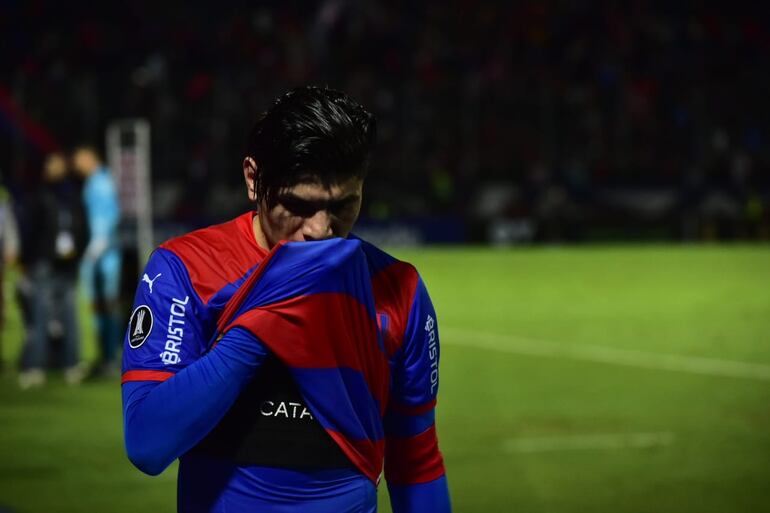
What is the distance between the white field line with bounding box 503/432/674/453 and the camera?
8.69 meters

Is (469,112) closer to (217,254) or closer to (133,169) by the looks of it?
(133,169)

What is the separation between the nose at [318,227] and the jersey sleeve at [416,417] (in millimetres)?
312

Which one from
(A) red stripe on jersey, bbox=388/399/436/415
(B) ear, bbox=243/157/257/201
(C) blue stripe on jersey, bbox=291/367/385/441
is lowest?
(A) red stripe on jersey, bbox=388/399/436/415

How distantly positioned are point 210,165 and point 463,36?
10.5 metres

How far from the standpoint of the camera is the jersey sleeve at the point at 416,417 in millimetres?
2441

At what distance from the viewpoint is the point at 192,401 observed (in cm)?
210

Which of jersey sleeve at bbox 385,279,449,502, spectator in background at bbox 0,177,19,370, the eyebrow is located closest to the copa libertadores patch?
the eyebrow

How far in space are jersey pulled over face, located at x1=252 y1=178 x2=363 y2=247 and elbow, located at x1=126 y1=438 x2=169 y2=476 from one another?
46 cm

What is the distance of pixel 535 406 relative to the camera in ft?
33.9

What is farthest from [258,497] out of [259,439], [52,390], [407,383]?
[52,390]

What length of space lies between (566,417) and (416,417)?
24.7ft

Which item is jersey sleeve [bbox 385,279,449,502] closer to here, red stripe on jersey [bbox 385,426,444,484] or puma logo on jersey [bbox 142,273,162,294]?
red stripe on jersey [bbox 385,426,444,484]

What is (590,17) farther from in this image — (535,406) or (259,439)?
(259,439)

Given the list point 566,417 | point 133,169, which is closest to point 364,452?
point 566,417
